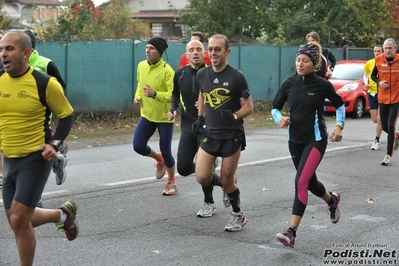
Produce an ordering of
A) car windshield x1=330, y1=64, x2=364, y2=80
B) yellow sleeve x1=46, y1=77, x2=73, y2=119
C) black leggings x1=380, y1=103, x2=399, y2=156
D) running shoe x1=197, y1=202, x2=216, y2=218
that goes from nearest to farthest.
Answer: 1. yellow sleeve x1=46, y1=77, x2=73, y2=119
2. running shoe x1=197, y1=202, x2=216, y2=218
3. black leggings x1=380, y1=103, x2=399, y2=156
4. car windshield x1=330, y1=64, x2=364, y2=80

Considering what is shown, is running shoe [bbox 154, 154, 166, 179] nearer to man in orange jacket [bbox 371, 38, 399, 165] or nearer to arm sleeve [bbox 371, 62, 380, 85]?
man in orange jacket [bbox 371, 38, 399, 165]

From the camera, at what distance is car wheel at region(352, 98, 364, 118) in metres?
22.4

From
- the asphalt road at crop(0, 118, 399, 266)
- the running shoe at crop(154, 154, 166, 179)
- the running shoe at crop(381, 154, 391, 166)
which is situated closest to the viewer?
the asphalt road at crop(0, 118, 399, 266)

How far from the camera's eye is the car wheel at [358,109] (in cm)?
2238

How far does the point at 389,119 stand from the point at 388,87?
529 millimetres

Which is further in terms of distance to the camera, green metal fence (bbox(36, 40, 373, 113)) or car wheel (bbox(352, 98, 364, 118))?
car wheel (bbox(352, 98, 364, 118))

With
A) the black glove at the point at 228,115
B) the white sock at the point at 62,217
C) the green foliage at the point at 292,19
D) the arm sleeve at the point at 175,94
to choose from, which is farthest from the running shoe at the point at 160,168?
the green foliage at the point at 292,19

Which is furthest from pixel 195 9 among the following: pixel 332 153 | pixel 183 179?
pixel 183 179

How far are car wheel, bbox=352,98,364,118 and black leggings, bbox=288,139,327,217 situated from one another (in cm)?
1518

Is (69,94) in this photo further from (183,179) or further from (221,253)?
(221,253)

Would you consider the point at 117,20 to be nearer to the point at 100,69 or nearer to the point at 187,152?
the point at 100,69

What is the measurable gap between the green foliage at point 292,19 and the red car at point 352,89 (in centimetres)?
555

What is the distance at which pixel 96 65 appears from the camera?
59.8 feet

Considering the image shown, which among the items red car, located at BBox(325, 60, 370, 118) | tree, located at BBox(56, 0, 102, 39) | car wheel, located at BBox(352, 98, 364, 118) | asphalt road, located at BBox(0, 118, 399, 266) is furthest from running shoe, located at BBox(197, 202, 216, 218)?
tree, located at BBox(56, 0, 102, 39)
